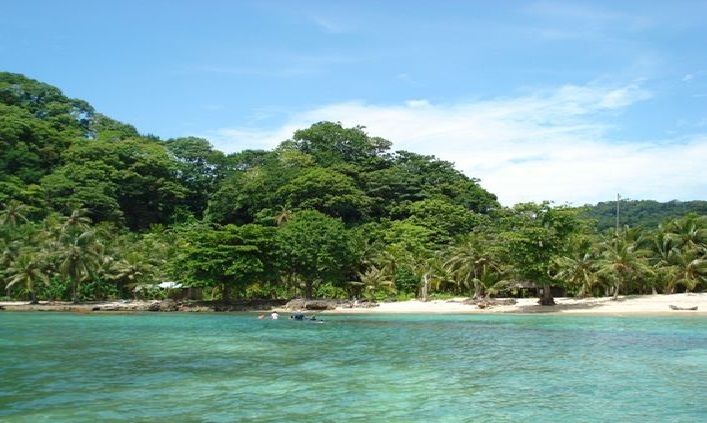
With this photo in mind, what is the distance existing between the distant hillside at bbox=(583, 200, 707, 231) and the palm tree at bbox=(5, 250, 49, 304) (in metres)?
86.8

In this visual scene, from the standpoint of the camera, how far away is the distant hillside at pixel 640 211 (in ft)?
361

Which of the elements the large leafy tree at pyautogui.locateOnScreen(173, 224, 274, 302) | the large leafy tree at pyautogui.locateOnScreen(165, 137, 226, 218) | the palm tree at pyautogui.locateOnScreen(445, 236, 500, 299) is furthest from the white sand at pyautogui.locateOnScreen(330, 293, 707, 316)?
the large leafy tree at pyautogui.locateOnScreen(165, 137, 226, 218)

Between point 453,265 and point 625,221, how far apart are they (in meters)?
73.1

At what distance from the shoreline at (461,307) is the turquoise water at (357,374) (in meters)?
10.5

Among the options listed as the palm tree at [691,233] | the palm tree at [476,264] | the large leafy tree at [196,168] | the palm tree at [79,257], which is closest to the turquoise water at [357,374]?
the palm tree at [476,264]

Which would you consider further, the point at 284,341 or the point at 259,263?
the point at 259,263

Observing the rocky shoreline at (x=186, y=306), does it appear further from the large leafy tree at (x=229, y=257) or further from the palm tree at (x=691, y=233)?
the palm tree at (x=691, y=233)

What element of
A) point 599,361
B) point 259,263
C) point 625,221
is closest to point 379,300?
point 259,263

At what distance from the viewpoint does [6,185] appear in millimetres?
69938

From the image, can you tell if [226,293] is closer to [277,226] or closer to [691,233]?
[277,226]

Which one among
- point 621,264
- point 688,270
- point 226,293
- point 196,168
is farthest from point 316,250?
point 196,168

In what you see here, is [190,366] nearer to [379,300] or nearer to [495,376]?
[495,376]

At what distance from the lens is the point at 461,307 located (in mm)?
50500

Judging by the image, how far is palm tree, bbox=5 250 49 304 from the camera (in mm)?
54594
